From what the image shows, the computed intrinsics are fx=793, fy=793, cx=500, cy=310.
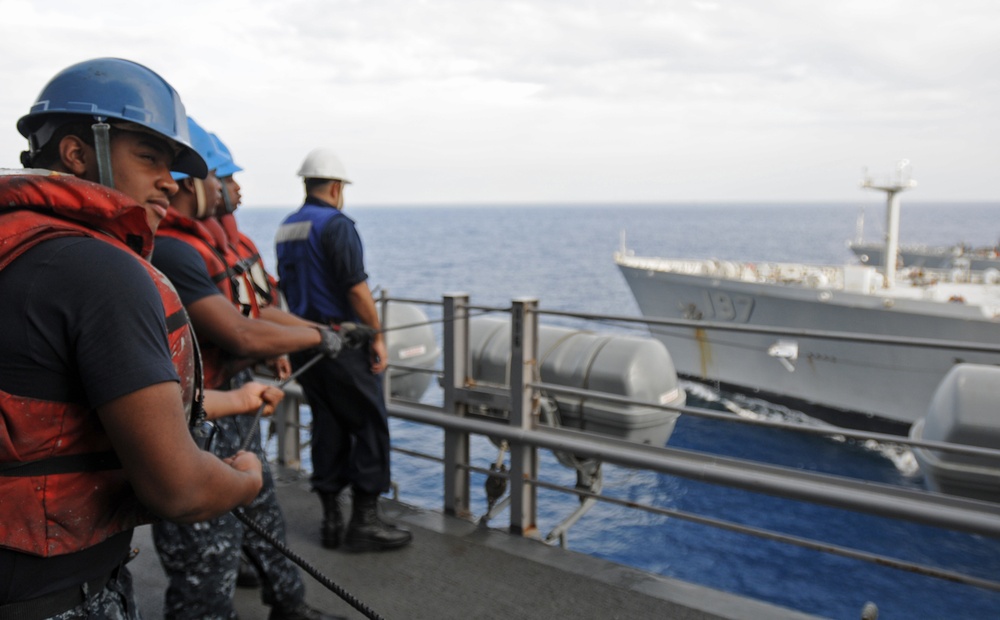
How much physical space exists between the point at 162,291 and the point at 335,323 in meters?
2.84

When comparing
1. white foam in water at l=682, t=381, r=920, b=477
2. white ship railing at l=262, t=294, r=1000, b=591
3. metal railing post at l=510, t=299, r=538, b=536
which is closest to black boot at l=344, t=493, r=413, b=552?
white ship railing at l=262, t=294, r=1000, b=591

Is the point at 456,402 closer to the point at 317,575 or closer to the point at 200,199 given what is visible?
the point at 200,199

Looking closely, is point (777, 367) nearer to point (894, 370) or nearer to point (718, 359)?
point (718, 359)

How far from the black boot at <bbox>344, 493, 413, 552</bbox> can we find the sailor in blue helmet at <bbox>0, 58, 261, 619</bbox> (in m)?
2.76

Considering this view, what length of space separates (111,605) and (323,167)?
3.21 m

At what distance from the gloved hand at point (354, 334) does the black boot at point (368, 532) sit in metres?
0.93

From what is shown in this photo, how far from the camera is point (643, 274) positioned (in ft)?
99.5

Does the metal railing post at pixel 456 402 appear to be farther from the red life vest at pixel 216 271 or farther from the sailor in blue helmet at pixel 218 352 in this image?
the red life vest at pixel 216 271

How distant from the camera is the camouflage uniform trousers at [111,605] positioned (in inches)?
64.7

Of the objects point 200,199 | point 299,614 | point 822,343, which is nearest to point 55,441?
point 200,199

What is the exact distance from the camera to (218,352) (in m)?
3.20

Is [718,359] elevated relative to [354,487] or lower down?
lower down

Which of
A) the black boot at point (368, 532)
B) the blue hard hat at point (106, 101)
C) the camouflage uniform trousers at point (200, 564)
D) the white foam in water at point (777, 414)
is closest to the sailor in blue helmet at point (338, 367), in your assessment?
the black boot at point (368, 532)

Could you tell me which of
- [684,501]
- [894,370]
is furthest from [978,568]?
[894,370]
